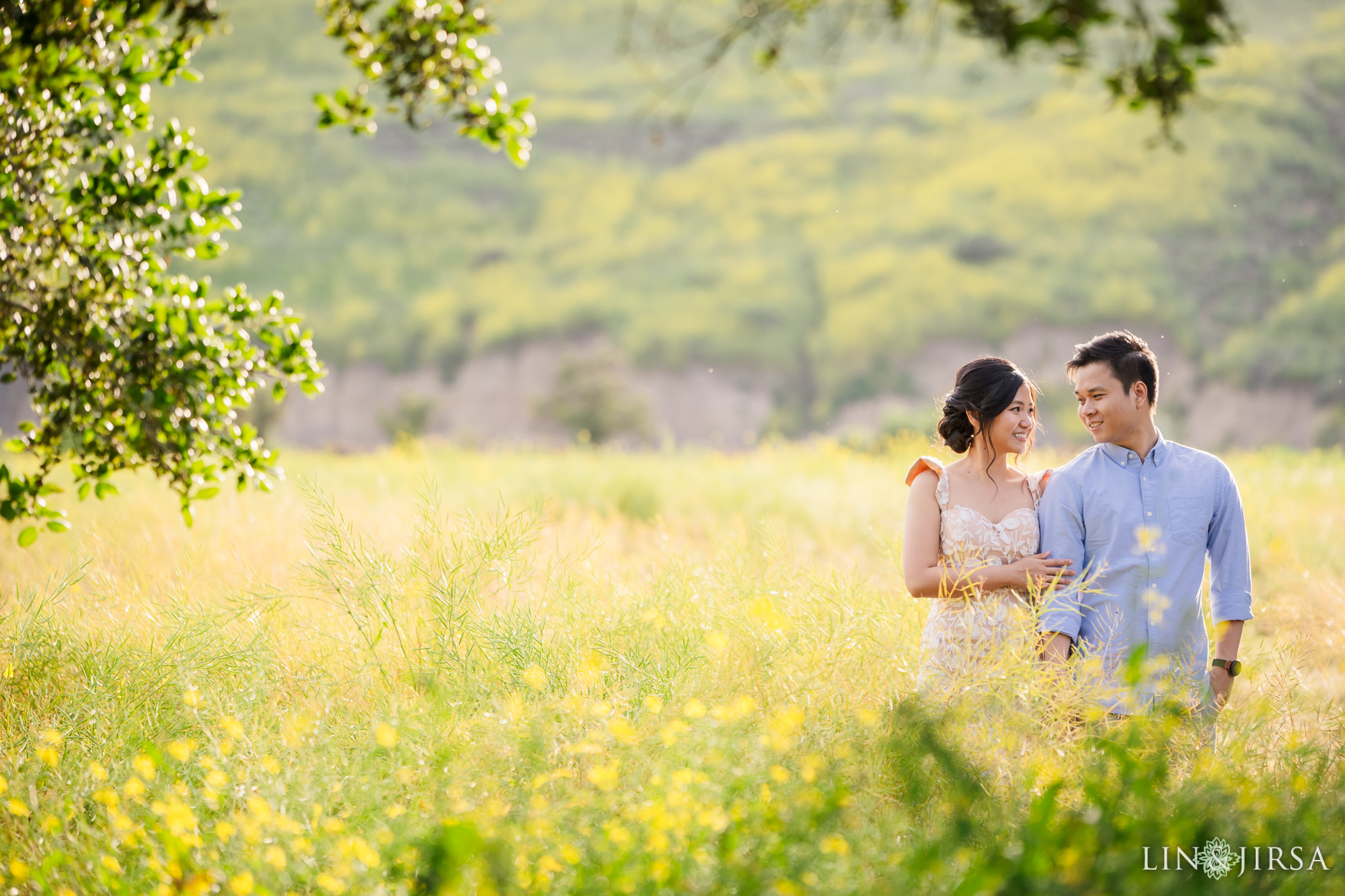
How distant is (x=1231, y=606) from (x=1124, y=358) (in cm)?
99

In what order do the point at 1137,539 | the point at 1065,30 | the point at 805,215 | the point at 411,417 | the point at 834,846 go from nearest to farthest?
the point at 834,846
the point at 1065,30
the point at 1137,539
the point at 411,417
the point at 805,215

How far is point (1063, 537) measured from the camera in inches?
125

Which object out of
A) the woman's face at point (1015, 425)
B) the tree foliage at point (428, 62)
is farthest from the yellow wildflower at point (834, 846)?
the tree foliage at point (428, 62)

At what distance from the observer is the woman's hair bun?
3.45 metres

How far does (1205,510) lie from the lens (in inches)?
122

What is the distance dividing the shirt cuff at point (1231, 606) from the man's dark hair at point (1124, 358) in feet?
2.50

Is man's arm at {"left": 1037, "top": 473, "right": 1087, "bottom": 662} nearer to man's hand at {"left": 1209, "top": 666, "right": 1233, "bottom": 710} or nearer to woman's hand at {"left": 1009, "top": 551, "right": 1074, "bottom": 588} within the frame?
woman's hand at {"left": 1009, "top": 551, "right": 1074, "bottom": 588}

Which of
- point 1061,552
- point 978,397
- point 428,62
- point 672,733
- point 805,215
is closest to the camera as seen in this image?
point 672,733

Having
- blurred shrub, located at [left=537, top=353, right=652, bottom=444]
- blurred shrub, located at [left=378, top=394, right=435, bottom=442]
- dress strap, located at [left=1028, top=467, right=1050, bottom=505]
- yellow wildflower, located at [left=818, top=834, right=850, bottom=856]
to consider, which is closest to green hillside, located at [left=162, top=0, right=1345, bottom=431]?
blurred shrub, located at [left=378, top=394, right=435, bottom=442]

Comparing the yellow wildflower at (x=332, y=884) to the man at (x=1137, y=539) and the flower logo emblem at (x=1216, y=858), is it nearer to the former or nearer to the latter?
the flower logo emblem at (x=1216, y=858)

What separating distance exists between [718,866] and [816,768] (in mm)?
461

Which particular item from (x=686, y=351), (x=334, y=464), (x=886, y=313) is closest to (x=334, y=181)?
(x=686, y=351)

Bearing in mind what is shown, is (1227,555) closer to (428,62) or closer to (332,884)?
(332,884)

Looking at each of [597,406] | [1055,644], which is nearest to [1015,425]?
[1055,644]
